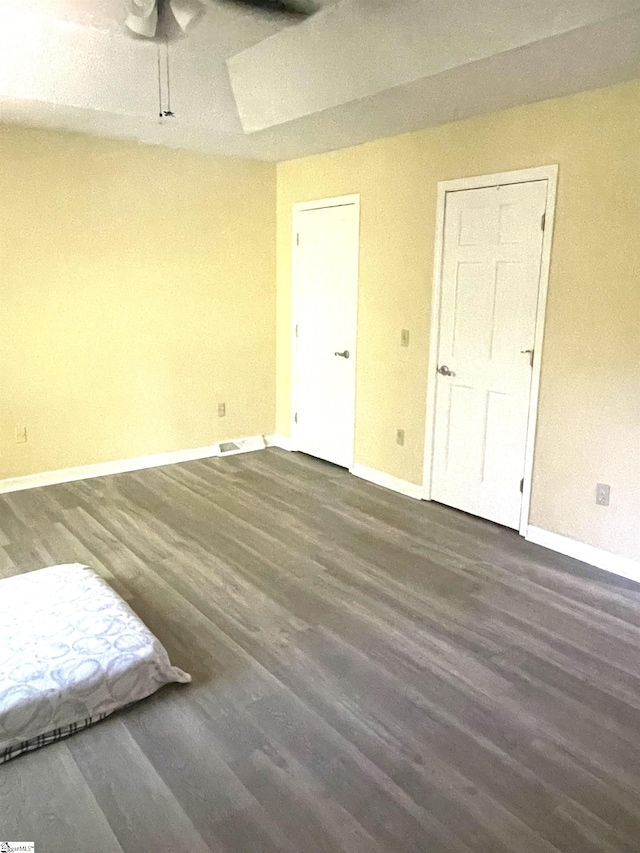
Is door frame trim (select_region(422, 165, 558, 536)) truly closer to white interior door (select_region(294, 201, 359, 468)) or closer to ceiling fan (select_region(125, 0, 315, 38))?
white interior door (select_region(294, 201, 359, 468))

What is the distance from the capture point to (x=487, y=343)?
13.0 ft

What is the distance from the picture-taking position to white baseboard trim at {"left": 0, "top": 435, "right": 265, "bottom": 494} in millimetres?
4605

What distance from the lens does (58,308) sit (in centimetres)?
455

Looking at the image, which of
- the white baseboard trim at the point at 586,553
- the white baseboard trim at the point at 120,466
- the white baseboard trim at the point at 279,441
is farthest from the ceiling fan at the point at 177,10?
the white baseboard trim at the point at 279,441

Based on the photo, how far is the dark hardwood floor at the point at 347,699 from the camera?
1850 millimetres

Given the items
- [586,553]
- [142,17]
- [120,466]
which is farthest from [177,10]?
[586,553]

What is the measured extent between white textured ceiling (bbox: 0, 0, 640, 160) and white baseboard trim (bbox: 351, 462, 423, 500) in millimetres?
2355

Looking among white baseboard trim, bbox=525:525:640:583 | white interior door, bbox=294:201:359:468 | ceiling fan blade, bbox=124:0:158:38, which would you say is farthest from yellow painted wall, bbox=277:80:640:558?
ceiling fan blade, bbox=124:0:158:38

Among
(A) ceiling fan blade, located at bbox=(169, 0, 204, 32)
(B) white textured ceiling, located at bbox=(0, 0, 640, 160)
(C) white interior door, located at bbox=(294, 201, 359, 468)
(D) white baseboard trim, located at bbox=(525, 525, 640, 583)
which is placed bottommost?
(D) white baseboard trim, located at bbox=(525, 525, 640, 583)

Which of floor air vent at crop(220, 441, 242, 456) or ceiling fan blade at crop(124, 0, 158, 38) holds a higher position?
ceiling fan blade at crop(124, 0, 158, 38)

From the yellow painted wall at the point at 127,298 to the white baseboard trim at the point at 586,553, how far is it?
9.12 feet

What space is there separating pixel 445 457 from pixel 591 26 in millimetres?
2571

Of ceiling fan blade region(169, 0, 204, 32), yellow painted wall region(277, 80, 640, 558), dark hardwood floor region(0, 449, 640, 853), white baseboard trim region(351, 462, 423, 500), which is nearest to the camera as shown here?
dark hardwood floor region(0, 449, 640, 853)

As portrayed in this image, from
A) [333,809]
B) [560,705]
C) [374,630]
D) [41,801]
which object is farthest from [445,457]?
[41,801]
